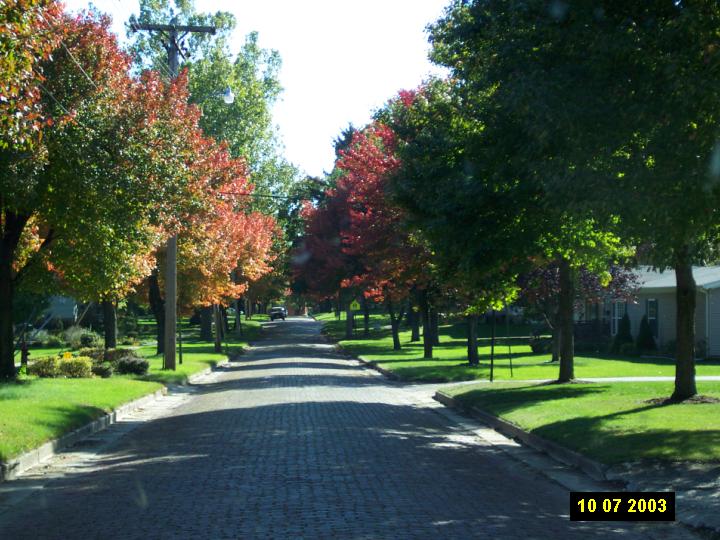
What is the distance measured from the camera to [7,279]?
21.6 meters

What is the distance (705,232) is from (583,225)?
3664 mm

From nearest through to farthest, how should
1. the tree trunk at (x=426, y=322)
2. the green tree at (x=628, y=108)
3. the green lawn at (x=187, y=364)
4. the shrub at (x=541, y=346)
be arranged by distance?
1. the green tree at (x=628, y=108)
2. the green lawn at (x=187, y=364)
3. the tree trunk at (x=426, y=322)
4. the shrub at (x=541, y=346)

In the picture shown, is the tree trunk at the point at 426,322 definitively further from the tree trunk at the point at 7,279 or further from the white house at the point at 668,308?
the tree trunk at the point at 7,279

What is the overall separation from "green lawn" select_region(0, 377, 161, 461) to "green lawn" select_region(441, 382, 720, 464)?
25.3 ft

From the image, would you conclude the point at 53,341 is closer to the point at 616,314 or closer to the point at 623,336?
the point at 616,314

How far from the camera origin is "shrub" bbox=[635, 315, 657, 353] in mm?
38781

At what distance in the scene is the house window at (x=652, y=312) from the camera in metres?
40.1

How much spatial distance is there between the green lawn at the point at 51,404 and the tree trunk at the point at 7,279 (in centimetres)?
77

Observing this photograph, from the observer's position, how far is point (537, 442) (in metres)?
14.7

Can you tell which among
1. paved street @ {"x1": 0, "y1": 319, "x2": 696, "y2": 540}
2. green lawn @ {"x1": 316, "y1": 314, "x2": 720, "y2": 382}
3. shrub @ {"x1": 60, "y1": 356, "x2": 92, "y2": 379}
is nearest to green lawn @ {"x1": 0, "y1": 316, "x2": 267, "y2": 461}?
shrub @ {"x1": 60, "y1": 356, "x2": 92, "y2": 379}

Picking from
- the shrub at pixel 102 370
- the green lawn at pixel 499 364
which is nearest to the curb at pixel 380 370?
the green lawn at pixel 499 364
